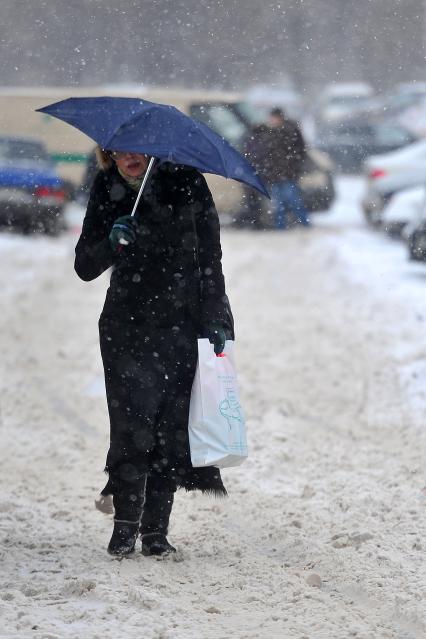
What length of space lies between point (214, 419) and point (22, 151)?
13.6 metres

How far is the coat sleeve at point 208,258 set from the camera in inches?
184

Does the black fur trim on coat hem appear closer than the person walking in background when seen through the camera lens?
Yes

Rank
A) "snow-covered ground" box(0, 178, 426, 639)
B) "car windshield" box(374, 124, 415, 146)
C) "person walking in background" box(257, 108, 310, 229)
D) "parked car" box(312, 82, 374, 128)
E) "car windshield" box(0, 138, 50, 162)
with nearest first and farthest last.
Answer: "snow-covered ground" box(0, 178, 426, 639) < "person walking in background" box(257, 108, 310, 229) < "car windshield" box(0, 138, 50, 162) < "car windshield" box(374, 124, 415, 146) < "parked car" box(312, 82, 374, 128)

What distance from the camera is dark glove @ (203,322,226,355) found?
4.59 metres

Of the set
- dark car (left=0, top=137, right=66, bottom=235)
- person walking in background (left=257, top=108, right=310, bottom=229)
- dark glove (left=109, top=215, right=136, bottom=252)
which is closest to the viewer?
dark glove (left=109, top=215, right=136, bottom=252)

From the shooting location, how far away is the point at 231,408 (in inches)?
180

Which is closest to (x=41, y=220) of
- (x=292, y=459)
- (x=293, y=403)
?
(x=293, y=403)

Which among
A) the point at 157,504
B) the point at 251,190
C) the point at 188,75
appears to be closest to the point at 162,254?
the point at 157,504

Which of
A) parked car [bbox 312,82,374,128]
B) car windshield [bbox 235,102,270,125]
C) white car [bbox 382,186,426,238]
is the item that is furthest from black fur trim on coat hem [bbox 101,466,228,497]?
parked car [bbox 312,82,374,128]

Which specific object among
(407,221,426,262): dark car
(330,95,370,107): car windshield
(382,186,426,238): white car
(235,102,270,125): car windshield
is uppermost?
(330,95,370,107): car windshield

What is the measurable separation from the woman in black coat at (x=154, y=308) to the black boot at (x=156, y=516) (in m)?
0.09

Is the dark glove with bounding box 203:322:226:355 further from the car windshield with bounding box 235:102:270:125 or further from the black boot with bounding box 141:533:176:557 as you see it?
the car windshield with bounding box 235:102:270:125

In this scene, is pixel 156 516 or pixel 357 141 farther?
pixel 357 141

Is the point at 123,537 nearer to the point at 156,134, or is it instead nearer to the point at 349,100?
the point at 156,134
